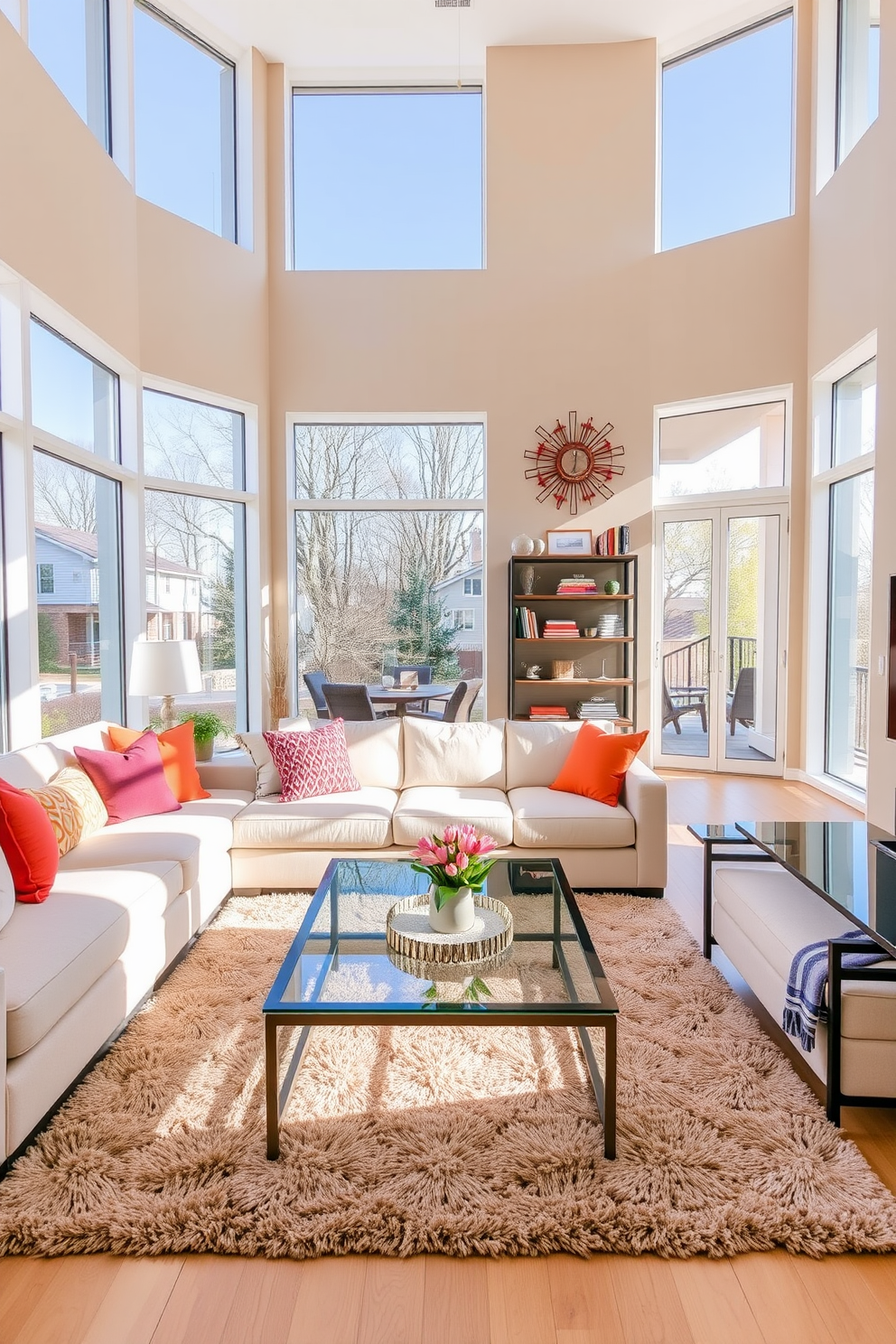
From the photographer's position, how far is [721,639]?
670 cm

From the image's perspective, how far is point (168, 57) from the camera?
5.73 m

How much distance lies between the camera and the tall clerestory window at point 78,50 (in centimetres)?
424

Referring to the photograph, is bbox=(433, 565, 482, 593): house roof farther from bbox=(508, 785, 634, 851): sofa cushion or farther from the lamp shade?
bbox=(508, 785, 634, 851): sofa cushion

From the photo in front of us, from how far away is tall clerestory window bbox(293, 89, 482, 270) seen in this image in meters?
6.69

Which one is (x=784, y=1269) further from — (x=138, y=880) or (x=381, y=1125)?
(x=138, y=880)

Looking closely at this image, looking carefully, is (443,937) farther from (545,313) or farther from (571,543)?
(545,313)

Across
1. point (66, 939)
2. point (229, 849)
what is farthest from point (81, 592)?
point (66, 939)

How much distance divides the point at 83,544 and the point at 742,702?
519cm

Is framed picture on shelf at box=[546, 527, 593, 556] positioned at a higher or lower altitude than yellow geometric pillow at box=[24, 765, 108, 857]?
higher

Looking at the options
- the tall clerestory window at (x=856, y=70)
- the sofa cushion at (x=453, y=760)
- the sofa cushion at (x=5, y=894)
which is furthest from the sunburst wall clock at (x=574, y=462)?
the sofa cushion at (x=5, y=894)

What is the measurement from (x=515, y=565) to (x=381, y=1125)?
4.93 metres

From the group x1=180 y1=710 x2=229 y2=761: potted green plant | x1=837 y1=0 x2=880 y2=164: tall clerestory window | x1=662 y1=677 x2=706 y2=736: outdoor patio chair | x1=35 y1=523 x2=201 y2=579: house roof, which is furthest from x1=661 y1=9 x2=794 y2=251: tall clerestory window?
x1=180 y1=710 x2=229 y2=761: potted green plant

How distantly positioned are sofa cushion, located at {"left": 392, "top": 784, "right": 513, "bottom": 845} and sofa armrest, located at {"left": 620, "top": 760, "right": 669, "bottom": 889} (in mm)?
611

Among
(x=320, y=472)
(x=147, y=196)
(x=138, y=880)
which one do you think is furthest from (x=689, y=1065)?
(x=147, y=196)
